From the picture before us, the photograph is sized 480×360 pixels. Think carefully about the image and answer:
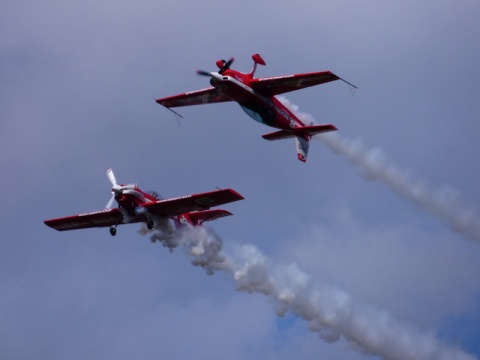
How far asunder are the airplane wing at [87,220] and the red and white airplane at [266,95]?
31.3ft

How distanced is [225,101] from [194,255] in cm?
1114

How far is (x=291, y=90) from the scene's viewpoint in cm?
7100

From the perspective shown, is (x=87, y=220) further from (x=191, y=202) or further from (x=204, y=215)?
(x=191, y=202)

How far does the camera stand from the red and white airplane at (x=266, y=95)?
6894 centimetres

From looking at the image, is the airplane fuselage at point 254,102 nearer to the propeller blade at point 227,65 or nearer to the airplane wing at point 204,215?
the propeller blade at point 227,65

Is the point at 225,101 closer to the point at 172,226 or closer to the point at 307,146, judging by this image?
the point at 307,146

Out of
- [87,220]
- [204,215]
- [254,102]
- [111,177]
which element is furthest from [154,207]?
[254,102]

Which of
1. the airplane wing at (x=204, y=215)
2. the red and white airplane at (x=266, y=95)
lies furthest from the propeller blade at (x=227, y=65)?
the airplane wing at (x=204, y=215)

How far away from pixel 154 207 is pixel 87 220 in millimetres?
Result: 6430

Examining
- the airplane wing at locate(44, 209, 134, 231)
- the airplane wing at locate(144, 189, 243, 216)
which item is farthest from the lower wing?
the airplane wing at locate(44, 209, 134, 231)

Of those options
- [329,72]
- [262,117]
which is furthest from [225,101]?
[329,72]

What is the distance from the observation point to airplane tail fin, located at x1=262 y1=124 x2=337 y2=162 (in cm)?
7300

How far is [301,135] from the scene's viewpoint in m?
73.8

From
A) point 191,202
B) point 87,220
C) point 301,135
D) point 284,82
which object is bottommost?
point 87,220
